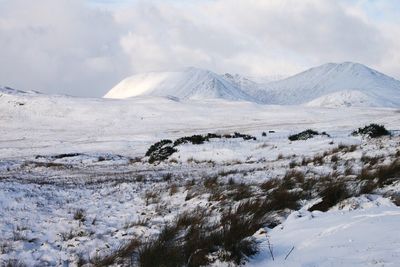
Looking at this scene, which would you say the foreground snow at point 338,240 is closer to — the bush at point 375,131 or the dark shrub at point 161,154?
the bush at point 375,131

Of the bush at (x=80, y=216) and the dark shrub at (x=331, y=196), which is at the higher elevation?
the dark shrub at (x=331, y=196)

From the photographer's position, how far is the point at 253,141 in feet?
89.4

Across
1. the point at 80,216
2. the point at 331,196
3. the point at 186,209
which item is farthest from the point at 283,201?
the point at 80,216

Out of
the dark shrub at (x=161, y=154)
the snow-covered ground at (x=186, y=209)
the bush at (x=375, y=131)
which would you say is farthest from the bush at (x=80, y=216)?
the bush at (x=375, y=131)

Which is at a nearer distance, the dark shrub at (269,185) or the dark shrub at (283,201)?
the dark shrub at (283,201)

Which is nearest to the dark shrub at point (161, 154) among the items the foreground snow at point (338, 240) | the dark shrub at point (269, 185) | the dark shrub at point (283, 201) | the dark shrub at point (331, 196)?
the dark shrub at point (269, 185)

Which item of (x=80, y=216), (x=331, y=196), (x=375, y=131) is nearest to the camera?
(x=331, y=196)

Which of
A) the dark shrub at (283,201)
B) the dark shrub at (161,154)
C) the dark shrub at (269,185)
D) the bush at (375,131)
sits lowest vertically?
the dark shrub at (161,154)

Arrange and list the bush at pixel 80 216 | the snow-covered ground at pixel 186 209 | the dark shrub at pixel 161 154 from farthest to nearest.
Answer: the dark shrub at pixel 161 154 → the bush at pixel 80 216 → the snow-covered ground at pixel 186 209

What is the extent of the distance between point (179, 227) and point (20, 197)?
18.0 ft

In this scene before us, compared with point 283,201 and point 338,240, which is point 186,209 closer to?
point 283,201

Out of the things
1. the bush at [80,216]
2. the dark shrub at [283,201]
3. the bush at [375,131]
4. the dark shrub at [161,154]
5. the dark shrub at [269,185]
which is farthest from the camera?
the dark shrub at [161,154]

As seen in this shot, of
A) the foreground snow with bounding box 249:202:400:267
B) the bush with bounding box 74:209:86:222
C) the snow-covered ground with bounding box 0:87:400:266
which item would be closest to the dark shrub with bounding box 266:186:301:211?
the snow-covered ground with bounding box 0:87:400:266

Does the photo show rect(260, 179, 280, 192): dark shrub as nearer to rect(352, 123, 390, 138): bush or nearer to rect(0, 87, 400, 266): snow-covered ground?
rect(0, 87, 400, 266): snow-covered ground
